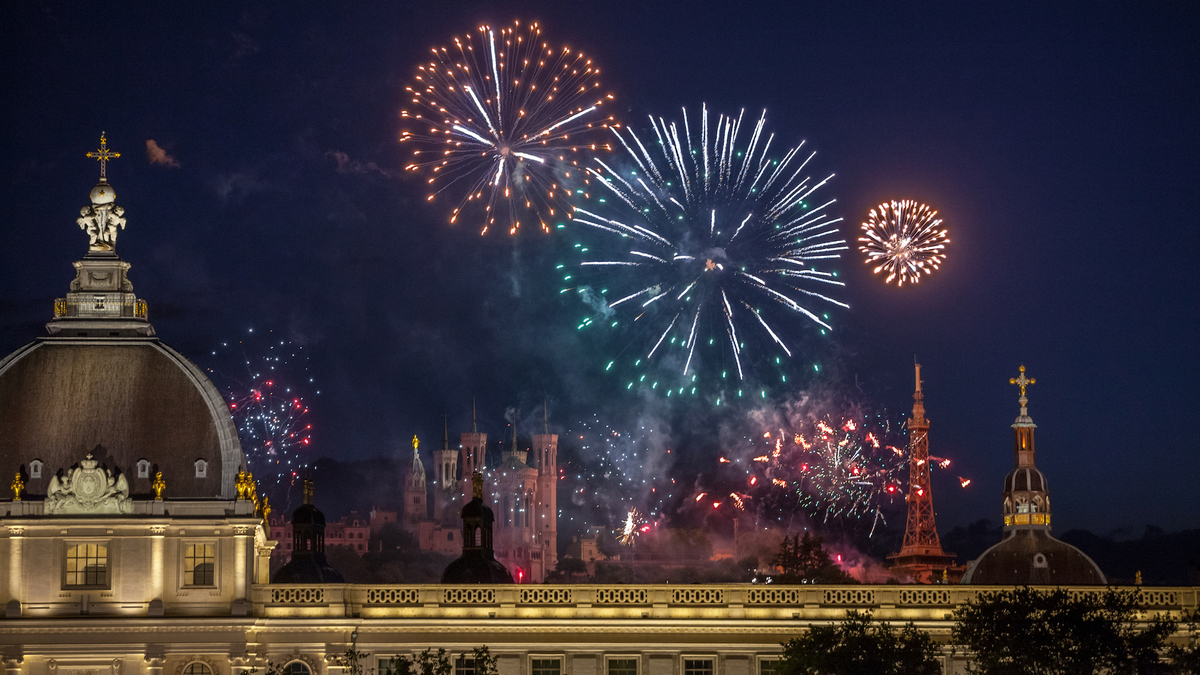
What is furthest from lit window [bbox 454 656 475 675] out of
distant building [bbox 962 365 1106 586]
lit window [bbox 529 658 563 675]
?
distant building [bbox 962 365 1106 586]

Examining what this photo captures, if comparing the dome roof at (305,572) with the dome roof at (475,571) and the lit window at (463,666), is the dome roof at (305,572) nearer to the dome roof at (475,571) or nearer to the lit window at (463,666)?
the dome roof at (475,571)

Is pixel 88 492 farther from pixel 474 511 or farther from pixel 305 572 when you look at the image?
pixel 474 511

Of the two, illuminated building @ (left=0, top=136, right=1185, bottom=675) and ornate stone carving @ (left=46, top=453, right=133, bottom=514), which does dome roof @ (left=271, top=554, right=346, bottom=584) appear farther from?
A: ornate stone carving @ (left=46, top=453, right=133, bottom=514)

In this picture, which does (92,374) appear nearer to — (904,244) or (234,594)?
(234,594)

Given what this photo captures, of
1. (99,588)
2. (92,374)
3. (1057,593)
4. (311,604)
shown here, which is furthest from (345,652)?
(1057,593)

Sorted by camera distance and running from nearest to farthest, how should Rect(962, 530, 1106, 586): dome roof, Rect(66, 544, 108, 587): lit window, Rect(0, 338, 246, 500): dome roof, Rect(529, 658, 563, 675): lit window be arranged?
1. Rect(66, 544, 108, 587): lit window
2. Rect(0, 338, 246, 500): dome roof
3. Rect(529, 658, 563, 675): lit window
4. Rect(962, 530, 1106, 586): dome roof

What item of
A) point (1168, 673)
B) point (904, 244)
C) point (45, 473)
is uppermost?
point (904, 244)

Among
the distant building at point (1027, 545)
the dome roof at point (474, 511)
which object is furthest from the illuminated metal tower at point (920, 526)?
the dome roof at point (474, 511)
